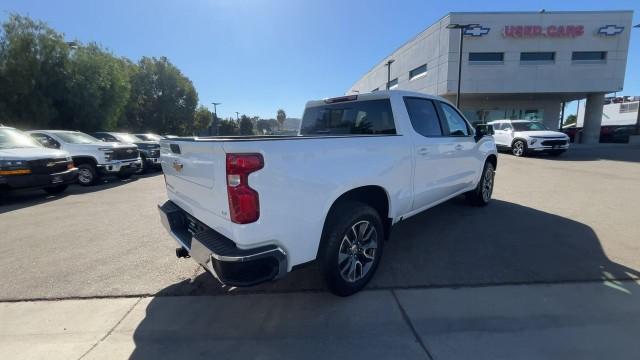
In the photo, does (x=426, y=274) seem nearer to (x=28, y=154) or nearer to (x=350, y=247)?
(x=350, y=247)

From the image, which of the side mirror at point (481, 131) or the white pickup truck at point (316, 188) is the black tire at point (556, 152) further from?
the white pickup truck at point (316, 188)

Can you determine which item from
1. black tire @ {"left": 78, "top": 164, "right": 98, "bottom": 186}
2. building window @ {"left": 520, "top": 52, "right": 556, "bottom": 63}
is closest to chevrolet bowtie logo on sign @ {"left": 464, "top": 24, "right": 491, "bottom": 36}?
building window @ {"left": 520, "top": 52, "right": 556, "bottom": 63}

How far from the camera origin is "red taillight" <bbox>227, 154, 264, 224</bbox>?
6.86ft

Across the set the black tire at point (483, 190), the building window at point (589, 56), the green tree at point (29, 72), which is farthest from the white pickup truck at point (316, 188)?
the building window at point (589, 56)

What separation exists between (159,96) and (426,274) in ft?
134

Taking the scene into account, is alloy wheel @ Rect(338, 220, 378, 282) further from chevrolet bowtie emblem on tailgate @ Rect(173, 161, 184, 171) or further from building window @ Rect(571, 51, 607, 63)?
building window @ Rect(571, 51, 607, 63)

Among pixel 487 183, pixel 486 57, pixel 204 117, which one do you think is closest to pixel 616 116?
pixel 486 57

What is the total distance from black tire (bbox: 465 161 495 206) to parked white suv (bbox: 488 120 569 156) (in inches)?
382

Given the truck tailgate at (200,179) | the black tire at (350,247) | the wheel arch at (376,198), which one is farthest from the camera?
the wheel arch at (376,198)

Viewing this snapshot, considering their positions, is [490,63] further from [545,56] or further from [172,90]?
[172,90]

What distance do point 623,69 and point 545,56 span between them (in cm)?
634

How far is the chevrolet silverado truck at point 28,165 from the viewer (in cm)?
679

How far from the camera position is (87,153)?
9594mm

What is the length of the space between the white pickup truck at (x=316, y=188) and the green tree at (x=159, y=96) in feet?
123
